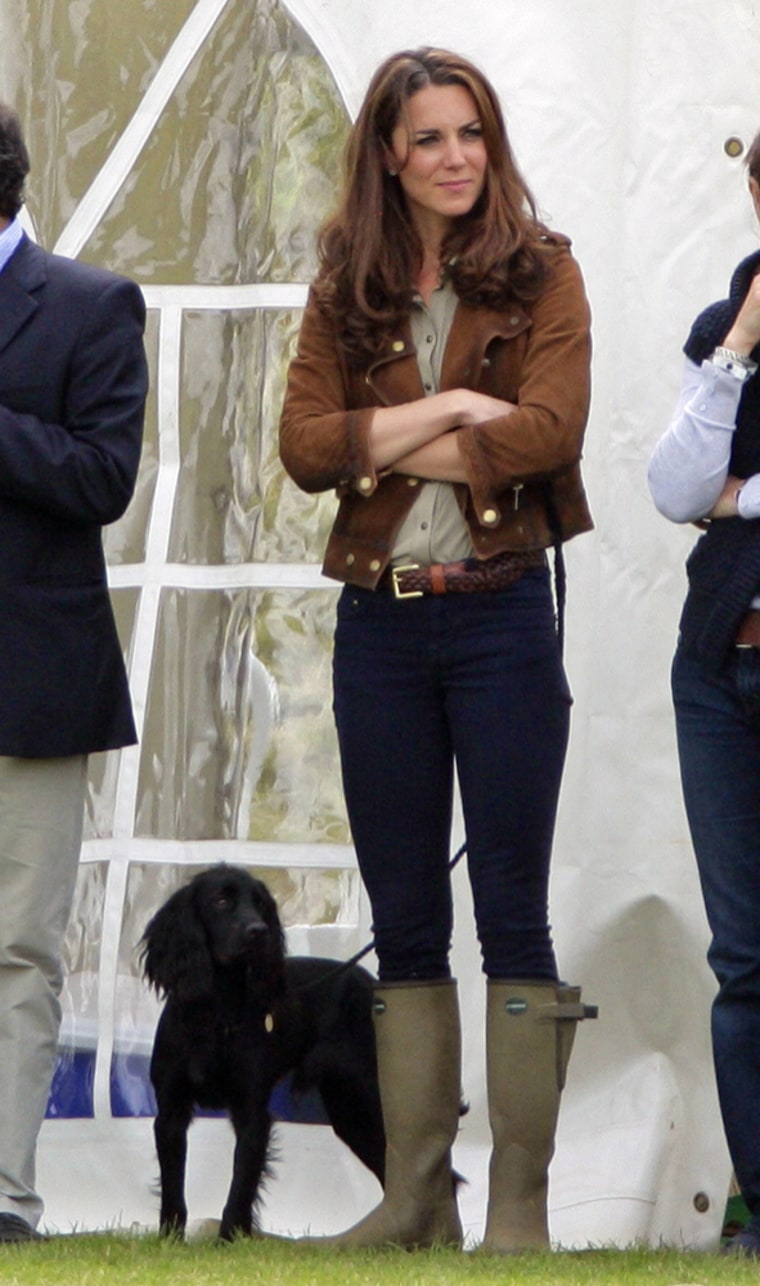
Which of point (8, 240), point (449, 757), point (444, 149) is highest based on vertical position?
point (444, 149)

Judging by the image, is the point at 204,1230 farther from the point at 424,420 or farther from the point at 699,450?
the point at 699,450

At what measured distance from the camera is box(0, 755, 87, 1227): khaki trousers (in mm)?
3184

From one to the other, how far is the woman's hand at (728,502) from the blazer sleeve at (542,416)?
22cm

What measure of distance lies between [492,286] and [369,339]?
205 millimetres

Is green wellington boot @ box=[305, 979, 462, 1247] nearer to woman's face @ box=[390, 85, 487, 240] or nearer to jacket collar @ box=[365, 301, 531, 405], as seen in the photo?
jacket collar @ box=[365, 301, 531, 405]

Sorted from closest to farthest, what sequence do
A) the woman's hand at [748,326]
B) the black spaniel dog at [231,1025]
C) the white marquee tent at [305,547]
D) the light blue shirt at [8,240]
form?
the woman's hand at [748,326]
the light blue shirt at [8,240]
the black spaniel dog at [231,1025]
the white marquee tent at [305,547]

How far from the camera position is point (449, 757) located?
3.09 metres

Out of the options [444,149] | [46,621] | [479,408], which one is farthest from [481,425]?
[46,621]

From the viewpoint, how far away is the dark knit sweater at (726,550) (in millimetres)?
3004

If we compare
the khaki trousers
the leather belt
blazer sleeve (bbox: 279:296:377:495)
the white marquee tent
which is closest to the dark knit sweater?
the leather belt

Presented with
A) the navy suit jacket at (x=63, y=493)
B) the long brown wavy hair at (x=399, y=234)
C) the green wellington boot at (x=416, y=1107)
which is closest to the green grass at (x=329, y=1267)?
the green wellington boot at (x=416, y=1107)

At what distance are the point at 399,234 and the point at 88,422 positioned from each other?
0.56m

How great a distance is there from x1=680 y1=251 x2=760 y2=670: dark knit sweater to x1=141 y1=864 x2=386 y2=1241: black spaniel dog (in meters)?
0.92

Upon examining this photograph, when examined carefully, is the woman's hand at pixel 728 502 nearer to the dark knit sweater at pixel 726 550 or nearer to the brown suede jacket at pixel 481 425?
the dark knit sweater at pixel 726 550
